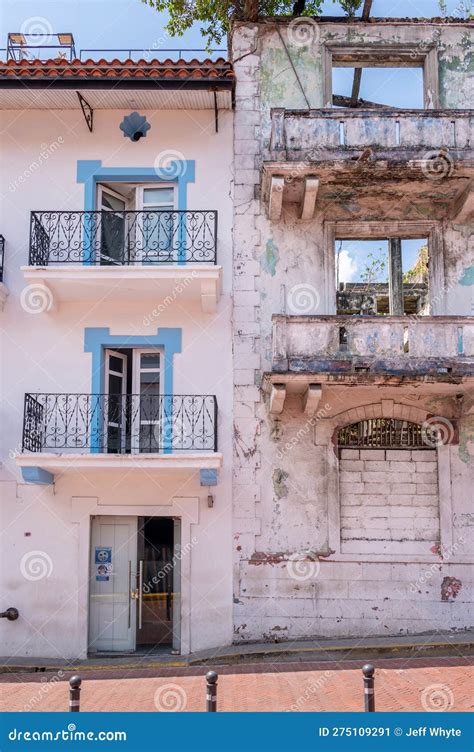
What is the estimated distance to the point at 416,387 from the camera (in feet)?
46.0

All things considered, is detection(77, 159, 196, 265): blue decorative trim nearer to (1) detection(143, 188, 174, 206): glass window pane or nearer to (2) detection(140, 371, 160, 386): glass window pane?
(1) detection(143, 188, 174, 206): glass window pane

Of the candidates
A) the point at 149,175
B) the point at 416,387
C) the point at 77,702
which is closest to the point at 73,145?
the point at 149,175

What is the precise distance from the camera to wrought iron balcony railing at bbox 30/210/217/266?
14602 mm

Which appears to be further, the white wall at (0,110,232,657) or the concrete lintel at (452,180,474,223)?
the concrete lintel at (452,180,474,223)

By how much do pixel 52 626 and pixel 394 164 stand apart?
10.1 meters

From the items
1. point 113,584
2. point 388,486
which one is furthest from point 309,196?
point 113,584

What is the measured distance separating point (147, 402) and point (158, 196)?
4.07m

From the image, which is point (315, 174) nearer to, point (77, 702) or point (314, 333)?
point (314, 333)

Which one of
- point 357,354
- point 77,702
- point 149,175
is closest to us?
point 77,702

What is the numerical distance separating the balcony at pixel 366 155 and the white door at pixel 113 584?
6.55 m

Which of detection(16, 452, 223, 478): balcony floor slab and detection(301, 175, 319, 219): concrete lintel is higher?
detection(301, 175, 319, 219): concrete lintel

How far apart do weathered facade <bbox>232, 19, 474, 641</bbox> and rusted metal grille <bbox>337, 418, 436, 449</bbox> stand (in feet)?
0.08

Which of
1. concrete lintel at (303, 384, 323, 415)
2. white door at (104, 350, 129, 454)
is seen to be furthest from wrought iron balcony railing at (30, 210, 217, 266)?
concrete lintel at (303, 384, 323, 415)

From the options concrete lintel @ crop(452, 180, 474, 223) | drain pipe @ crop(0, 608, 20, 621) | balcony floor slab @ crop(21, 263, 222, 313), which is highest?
concrete lintel @ crop(452, 180, 474, 223)
